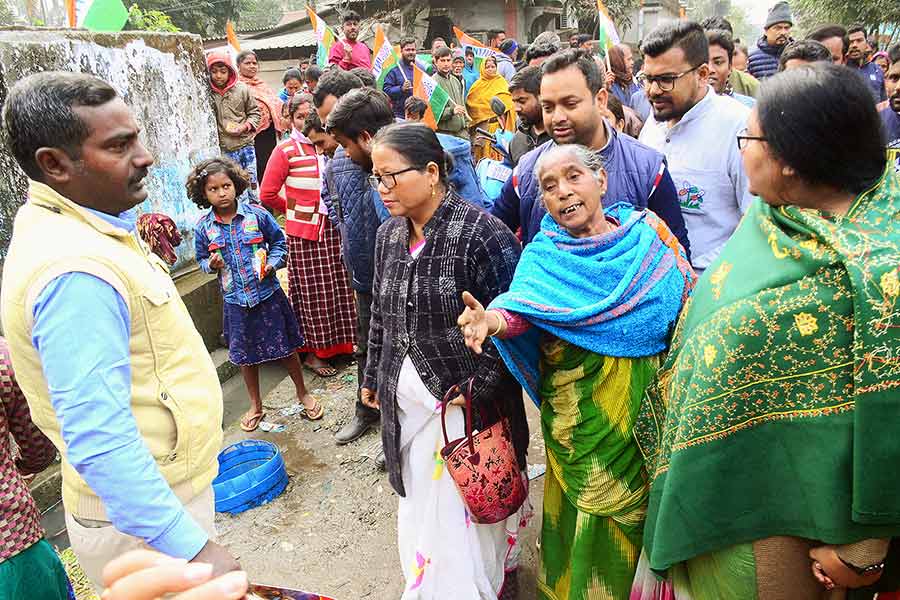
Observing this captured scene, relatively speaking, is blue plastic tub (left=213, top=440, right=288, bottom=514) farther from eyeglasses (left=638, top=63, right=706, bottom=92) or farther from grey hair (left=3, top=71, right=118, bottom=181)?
eyeglasses (left=638, top=63, right=706, bottom=92)

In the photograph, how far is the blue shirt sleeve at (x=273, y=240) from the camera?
3.93 m

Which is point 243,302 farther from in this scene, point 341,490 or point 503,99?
point 503,99

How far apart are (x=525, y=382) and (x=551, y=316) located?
36 cm

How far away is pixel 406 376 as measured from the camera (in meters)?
2.29

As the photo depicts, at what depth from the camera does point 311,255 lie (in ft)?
15.0

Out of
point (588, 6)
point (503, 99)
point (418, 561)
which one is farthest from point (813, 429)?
point (588, 6)

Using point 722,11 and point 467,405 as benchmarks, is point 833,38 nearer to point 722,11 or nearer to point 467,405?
point 467,405

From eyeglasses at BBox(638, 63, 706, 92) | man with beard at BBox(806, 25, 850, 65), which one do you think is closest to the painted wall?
eyeglasses at BBox(638, 63, 706, 92)

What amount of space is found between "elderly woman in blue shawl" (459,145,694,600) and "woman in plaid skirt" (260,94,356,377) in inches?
106

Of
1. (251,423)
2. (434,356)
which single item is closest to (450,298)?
(434,356)

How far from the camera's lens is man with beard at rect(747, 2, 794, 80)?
257 inches

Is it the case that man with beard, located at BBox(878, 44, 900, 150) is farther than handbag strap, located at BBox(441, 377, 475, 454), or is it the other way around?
man with beard, located at BBox(878, 44, 900, 150)

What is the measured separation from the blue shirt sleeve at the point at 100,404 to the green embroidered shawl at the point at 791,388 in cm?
127

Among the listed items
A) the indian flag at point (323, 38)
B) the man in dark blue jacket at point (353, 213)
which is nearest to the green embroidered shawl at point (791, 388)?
the man in dark blue jacket at point (353, 213)
